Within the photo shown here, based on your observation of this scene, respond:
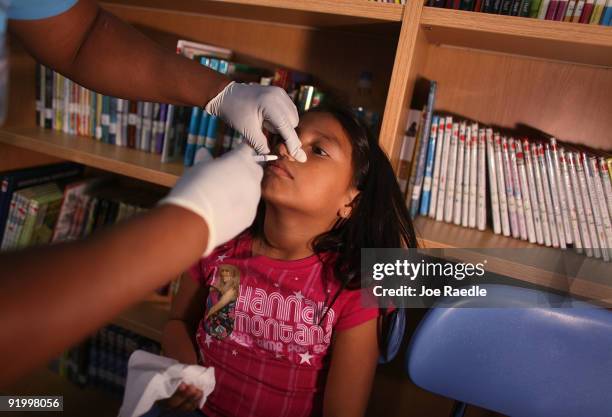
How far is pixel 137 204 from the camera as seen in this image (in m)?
1.52

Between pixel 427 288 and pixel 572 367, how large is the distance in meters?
0.35

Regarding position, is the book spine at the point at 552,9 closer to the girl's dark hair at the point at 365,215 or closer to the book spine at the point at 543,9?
the book spine at the point at 543,9

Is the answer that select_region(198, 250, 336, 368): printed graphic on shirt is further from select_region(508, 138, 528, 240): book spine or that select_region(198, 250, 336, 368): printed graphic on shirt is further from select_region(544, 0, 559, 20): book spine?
select_region(544, 0, 559, 20): book spine

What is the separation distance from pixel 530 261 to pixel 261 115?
0.70 meters

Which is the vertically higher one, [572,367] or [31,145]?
[31,145]

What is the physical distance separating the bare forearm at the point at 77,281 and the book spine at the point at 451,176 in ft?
2.74

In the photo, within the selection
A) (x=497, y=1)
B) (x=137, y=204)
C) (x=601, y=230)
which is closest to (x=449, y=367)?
(x=601, y=230)

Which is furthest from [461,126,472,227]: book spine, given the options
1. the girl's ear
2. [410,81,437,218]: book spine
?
the girl's ear

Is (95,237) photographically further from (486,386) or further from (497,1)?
(497,1)

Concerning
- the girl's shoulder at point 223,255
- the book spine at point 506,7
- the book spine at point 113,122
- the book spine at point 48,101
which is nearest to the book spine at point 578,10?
the book spine at point 506,7

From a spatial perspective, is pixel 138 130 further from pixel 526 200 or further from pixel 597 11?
pixel 597 11

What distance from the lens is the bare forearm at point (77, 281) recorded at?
373mm

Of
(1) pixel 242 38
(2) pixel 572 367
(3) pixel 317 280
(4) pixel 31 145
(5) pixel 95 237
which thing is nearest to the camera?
(5) pixel 95 237

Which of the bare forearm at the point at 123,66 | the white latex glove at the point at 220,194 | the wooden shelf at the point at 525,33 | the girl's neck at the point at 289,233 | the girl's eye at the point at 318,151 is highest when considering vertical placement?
the wooden shelf at the point at 525,33
